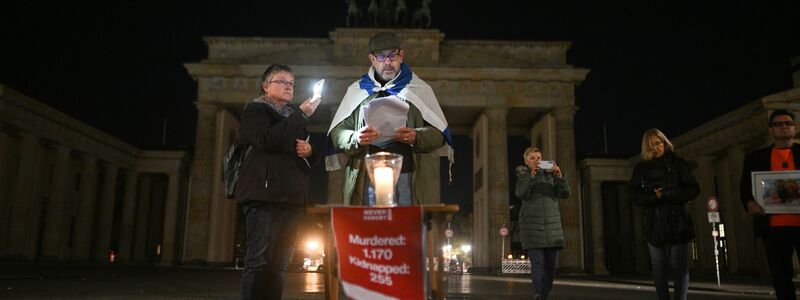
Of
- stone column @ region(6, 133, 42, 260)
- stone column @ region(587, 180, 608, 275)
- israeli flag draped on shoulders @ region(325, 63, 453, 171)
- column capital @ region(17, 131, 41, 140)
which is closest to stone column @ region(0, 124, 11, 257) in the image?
stone column @ region(6, 133, 42, 260)

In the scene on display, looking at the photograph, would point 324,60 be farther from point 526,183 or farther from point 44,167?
point 526,183

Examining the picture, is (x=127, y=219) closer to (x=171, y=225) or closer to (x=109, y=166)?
(x=171, y=225)

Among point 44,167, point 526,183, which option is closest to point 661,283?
point 526,183

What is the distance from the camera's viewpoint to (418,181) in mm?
4656

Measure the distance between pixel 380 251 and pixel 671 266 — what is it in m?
4.47

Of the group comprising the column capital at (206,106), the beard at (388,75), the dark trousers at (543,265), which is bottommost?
the dark trousers at (543,265)

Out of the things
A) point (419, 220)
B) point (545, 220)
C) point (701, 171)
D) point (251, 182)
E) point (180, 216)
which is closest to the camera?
point (419, 220)

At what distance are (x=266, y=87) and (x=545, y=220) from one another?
4.38 meters

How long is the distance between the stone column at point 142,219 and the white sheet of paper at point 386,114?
4819 cm

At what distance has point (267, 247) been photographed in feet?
16.1

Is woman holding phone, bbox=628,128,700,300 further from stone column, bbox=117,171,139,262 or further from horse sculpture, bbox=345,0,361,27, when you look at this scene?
stone column, bbox=117,171,139,262

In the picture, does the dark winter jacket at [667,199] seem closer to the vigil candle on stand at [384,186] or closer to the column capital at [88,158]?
the vigil candle on stand at [384,186]

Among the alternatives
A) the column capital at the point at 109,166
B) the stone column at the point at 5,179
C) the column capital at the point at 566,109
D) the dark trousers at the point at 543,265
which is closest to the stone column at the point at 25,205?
the stone column at the point at 5,179

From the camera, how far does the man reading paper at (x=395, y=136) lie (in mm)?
4602
